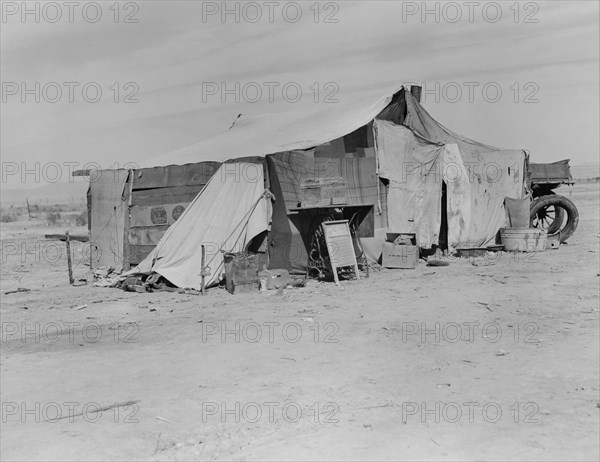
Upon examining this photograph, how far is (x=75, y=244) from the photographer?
1969 centimetres

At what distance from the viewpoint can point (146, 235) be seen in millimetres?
12664

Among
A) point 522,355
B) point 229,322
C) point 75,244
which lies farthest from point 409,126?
point 75,244

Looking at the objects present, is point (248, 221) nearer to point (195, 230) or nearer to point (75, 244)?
point (195, 230)

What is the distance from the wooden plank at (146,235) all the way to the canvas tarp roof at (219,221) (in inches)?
27.7

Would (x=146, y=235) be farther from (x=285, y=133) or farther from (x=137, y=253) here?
(x=285, y=133)

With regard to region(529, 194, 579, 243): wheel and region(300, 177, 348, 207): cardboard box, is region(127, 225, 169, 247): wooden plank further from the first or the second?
region(529, 194, 579, 243): wheel

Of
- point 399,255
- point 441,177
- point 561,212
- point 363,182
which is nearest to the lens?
point 399,255

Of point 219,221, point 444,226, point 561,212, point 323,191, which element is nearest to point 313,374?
point 219,221

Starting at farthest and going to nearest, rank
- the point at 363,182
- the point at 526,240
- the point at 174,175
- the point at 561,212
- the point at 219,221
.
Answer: the point at 561,212 → the point at 526,240 → the point at 363,182 → the point at 174,175 → the point at 219,221

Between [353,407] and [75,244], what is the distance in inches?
640

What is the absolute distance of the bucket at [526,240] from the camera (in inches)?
551

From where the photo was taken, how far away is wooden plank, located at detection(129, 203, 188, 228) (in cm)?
1218

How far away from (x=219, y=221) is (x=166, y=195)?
1.40m

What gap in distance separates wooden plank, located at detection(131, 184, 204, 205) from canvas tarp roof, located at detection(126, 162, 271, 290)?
1.24 ft
